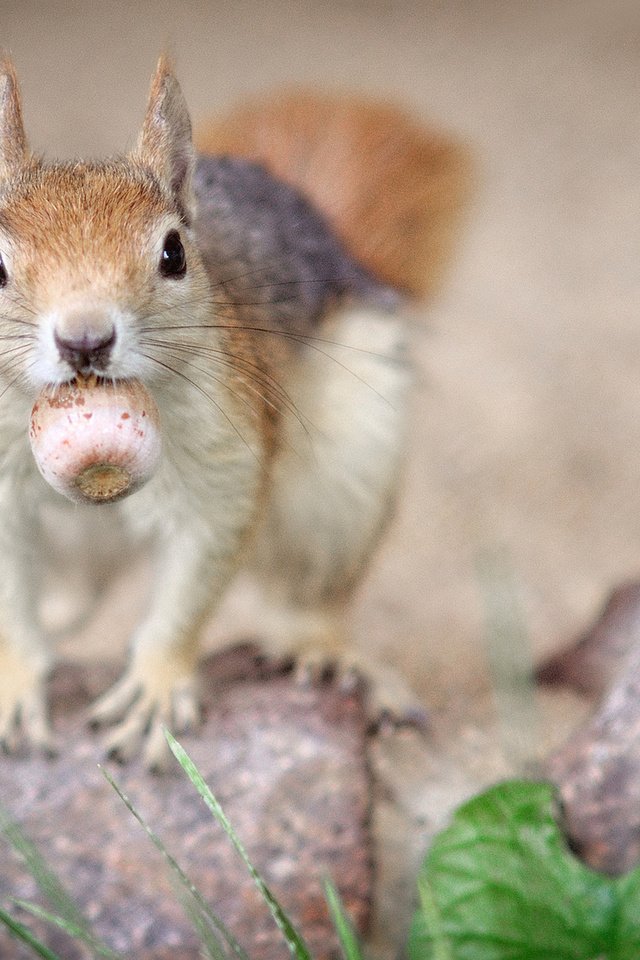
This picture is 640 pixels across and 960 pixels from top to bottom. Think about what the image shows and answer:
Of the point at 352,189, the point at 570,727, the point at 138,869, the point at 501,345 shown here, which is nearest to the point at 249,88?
the point at 501,345

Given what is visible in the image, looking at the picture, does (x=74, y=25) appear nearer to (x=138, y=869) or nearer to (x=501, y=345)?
(x=501, y=345)

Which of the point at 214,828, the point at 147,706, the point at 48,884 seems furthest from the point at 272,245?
the point at 48,884

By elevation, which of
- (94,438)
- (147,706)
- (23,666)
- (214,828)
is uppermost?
(23,666)

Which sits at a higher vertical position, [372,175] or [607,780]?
[372,175]

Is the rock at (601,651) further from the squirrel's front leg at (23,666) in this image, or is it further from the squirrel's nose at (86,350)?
the squirrel's nose at (86,350)

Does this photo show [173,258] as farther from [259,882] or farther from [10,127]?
[259,882]

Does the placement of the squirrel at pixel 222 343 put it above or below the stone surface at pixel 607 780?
above

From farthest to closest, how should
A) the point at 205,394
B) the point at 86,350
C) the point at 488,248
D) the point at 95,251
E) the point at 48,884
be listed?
the point at 488,248 < the point at 205,394 < the point at 48,884 < the point at 95,251 < the point at 86,350

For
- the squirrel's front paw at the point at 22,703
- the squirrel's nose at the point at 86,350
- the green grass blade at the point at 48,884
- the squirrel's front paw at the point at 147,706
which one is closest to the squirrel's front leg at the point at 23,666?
the squirrel's front paw at the point at 22,703
